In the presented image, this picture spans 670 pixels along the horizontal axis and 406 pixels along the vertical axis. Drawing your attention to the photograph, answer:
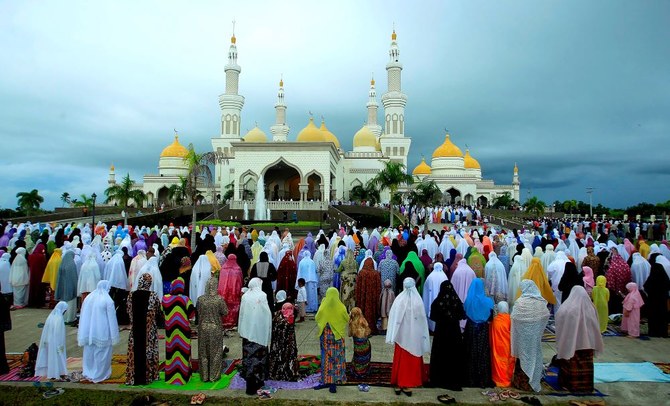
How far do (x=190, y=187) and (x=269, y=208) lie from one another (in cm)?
1444

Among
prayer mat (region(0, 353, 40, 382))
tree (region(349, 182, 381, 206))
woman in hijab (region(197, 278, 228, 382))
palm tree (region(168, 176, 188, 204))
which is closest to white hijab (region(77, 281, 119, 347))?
prayer mat (region(0, 353, 40, 382))

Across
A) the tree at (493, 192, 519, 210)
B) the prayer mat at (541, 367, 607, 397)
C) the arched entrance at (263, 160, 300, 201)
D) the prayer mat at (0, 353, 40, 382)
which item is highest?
the arched entrance at (263, 160, 300, 201)

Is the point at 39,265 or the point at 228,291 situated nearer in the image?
the point at 228,291

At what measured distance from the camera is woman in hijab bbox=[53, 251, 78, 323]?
764 cm

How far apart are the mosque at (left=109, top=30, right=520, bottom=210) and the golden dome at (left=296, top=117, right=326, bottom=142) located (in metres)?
0.09

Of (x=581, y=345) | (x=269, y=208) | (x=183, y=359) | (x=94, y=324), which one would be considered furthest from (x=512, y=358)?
(x=269, y=208)

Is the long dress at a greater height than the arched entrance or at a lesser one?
lesser

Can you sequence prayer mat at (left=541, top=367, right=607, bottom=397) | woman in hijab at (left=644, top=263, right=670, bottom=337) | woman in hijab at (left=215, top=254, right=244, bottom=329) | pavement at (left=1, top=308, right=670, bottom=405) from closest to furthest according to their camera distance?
pavement at (left=1, top=308, right=670, bottom=405)
prayer mat at (left=541, top=367, right=607, bottom=397)
woman in hijab at (left=644, top=263, right=670, bottom=337)
woman in hijab at (left=215, top=254, right=244, bottom=329)

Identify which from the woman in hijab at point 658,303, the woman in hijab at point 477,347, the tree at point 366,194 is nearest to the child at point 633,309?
the woman in hijab at point 658,303

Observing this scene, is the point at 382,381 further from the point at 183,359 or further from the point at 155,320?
the point at 155,320

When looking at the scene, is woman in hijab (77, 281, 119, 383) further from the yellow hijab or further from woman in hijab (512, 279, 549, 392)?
woman in hijab (512, 279, 549, 392)

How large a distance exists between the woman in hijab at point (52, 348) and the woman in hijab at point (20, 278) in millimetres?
4249

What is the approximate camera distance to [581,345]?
508cm

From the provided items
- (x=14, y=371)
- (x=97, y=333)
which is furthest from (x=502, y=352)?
(x=14, y=371)
